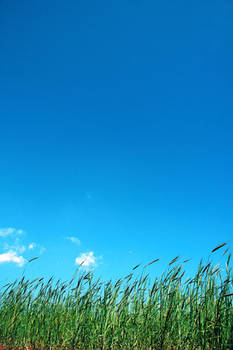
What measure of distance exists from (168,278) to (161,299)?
387mm

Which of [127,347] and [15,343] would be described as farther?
[15,343]

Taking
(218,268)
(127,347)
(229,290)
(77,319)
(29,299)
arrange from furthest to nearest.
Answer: (29,299)
(77,319)
(127,347)
(218,268)
(229,290)

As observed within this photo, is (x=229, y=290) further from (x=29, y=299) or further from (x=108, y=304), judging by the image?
(x=29, y=299)

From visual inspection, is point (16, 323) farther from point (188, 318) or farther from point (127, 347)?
point (188, 318)

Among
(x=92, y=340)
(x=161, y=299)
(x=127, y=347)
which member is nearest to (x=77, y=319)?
(x=92, y=340)

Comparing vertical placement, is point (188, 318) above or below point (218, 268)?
below

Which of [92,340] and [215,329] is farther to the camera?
[92,340]

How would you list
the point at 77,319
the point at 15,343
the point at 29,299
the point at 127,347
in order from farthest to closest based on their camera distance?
the point at 29,299, the point at 15,343, the point at 77,319, the point at 127,347

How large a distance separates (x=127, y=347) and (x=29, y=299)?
366cm

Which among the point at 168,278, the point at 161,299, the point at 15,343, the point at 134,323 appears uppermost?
the point at 168,278

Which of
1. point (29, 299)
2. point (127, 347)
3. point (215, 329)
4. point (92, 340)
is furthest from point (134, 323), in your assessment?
point (29, 299)

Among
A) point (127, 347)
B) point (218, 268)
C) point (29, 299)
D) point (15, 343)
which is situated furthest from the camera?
point (29, 299)

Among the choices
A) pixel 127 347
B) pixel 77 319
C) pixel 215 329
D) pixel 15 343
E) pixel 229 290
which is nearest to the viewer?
pixel 215 329

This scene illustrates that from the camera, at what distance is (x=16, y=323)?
6938 millimetres
